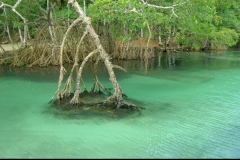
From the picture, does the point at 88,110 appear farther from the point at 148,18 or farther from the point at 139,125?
the point at 148,18

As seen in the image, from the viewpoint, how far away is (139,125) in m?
5.52

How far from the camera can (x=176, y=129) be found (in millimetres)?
5344

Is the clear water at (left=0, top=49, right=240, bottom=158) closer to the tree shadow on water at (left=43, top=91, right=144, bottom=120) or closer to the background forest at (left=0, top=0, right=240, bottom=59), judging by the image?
the tree shadow on water at (left=43, top=91, right=144, bottom=120)

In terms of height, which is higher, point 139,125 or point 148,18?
point 148,18

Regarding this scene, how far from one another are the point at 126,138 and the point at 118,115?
3.85 ft

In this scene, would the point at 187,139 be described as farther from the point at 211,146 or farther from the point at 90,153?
the point at 90,153

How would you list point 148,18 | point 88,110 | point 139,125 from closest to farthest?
1. point 139,125
2. point 88,110
3. point 148,18

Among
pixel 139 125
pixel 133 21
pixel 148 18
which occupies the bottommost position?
pixel 139 125

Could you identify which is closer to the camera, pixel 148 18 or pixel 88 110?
pixel 88 110

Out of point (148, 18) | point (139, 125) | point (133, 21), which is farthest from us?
point (148, 18)

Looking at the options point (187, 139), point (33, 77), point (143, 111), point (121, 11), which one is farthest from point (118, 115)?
point (33, 77)

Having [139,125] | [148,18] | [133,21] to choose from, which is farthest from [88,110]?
[148,18]

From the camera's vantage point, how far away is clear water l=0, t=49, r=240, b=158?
4504 mm

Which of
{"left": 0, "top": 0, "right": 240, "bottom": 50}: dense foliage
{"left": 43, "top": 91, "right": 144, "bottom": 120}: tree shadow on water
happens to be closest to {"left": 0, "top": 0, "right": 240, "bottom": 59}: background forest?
{"left": 0, "top": 0, "right": 240, "bottom": 50}: dense foliage
